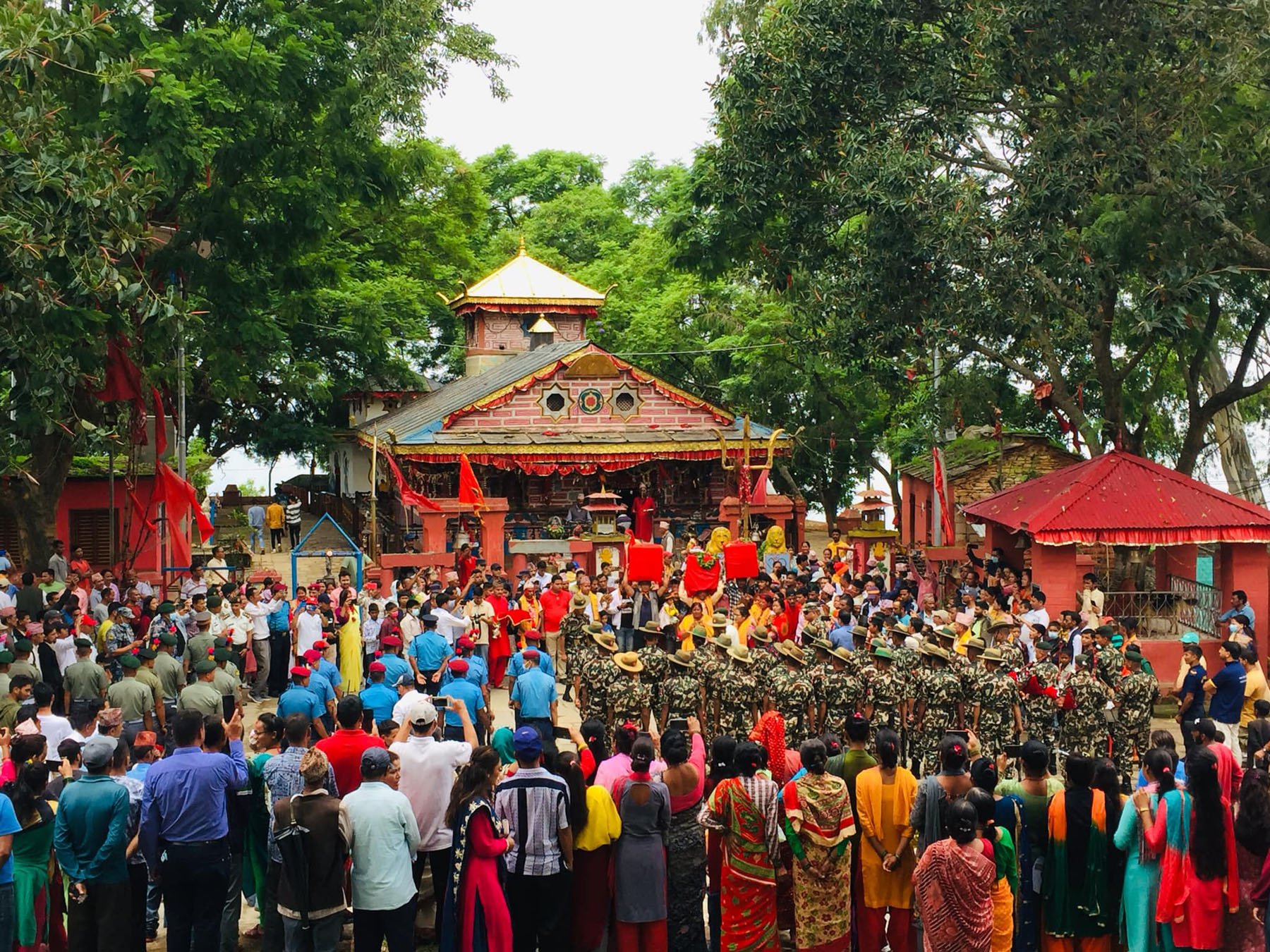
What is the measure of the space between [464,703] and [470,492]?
1797 centimetres

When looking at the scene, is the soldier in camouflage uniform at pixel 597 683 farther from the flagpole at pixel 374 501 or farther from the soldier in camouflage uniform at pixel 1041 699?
the flagpole at pixel 374 501

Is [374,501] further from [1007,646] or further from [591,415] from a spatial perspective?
[1007,646]

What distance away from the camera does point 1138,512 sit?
19141mm

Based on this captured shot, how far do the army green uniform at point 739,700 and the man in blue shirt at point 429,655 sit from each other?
3405 millimetres

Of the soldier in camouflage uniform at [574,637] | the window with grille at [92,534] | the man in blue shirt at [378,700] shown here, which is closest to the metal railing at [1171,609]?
the soldier in camouflage uniform at [574,637]

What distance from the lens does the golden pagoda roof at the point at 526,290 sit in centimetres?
4294

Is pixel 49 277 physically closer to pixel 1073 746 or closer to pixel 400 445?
pixel 1073 746

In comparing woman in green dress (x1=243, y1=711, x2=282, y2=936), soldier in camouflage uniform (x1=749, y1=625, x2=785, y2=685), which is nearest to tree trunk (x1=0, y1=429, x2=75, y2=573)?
soldier in camouflage uniform (x1=749, y1=625, x2=785, y2=685)

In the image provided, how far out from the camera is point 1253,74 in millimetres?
19578

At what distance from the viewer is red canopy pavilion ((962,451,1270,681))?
1889 cm

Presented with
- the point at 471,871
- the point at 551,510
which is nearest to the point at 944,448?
the point at 551,510

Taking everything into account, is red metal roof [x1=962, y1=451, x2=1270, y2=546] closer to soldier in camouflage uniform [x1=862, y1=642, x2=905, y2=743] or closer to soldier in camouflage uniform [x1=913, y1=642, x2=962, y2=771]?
soldier in camouflage uniform [x1=913, y1=642, x2=962, y2=771]

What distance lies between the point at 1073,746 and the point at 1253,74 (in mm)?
11305

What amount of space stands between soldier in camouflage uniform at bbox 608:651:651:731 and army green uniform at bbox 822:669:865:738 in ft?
5.66
